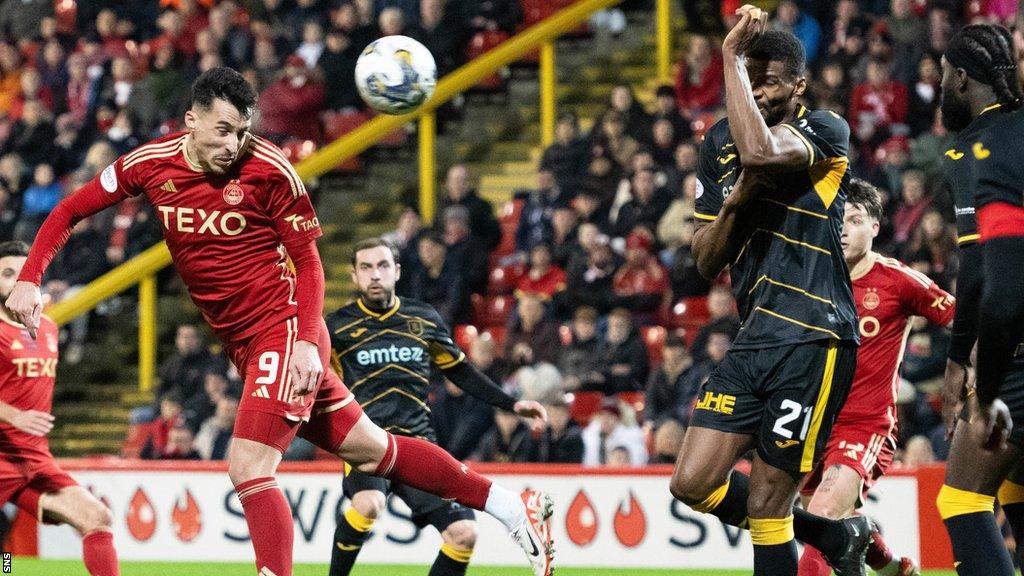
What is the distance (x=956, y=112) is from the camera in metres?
5.22

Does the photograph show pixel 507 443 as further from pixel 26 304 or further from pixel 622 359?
pixel 26 304

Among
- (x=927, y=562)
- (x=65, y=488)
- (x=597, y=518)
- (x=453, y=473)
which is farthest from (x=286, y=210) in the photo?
(x=927, y=562)

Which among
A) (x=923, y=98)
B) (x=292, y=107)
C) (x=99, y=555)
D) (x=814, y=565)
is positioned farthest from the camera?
(x=292, y=107)

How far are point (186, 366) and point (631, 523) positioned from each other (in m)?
4.64

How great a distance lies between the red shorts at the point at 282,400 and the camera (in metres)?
5.86

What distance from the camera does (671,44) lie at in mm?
15219

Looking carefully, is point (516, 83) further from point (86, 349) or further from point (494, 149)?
point (86, 349)

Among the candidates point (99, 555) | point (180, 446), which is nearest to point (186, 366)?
point (180, 446)

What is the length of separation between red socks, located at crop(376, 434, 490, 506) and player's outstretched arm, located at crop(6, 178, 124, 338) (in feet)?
4.87

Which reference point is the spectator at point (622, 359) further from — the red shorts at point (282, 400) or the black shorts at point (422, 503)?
the red shorts at point (282, 400)

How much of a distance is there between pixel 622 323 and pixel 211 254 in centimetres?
599

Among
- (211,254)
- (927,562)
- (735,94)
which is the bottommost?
(927,562)

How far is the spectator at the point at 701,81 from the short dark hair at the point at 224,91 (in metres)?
8.12

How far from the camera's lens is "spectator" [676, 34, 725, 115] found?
13.7 metres
